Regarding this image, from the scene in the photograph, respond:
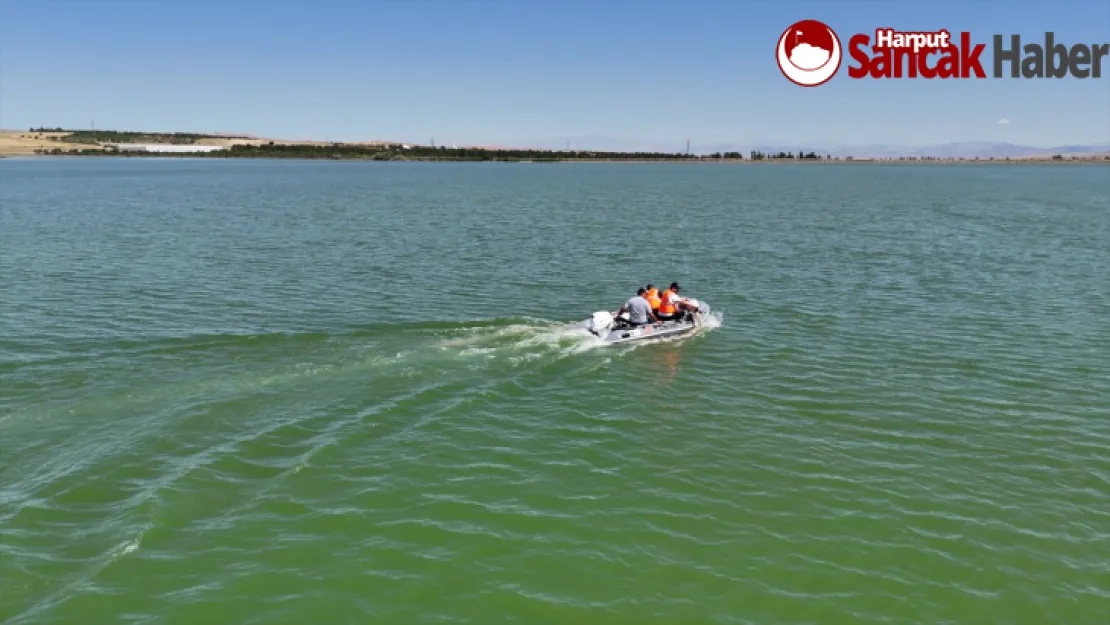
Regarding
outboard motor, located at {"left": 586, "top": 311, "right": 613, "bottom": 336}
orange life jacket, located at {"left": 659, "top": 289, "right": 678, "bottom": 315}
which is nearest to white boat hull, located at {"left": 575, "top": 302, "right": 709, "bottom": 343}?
outboard motor, located at {"left": 586, "top": 311, "right": 613, "bottom": 336}

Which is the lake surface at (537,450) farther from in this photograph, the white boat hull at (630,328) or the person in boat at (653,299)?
the person in boat at (653,299)

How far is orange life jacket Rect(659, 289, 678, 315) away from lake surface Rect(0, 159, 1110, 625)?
166 centimetres

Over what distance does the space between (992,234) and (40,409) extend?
6292cm

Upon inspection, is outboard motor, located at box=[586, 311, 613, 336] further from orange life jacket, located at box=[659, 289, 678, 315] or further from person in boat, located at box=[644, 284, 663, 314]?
orange life jacket, located at box=[659, 289, 678, 315]

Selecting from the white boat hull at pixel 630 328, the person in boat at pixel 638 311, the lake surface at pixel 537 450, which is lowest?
the lake surface at pixel 537 450

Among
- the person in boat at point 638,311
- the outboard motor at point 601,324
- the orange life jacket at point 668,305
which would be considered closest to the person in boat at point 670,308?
the orange life jacket at point 668,305

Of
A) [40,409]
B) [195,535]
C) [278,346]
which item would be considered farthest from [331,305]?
[195,535]

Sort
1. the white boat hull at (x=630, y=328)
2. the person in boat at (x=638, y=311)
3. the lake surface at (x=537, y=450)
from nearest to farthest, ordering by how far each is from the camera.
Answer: the lake surface at (x=537, y=450)
the white boat hull at (x=630, y=328)
the person in boat at (x=638, y=311)

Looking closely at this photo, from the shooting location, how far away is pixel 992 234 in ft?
195

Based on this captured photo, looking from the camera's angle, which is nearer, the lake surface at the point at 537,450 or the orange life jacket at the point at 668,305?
the lake surface at the point at 537,450

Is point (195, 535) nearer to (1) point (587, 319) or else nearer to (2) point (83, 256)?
(1) point (587, 319)

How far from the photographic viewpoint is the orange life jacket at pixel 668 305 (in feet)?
97.2

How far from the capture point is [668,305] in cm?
2970

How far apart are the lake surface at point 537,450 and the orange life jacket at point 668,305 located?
1661mm
